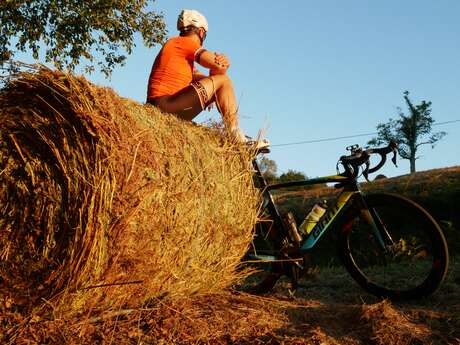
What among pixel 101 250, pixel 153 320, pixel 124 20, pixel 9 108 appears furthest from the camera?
pixel 124 20

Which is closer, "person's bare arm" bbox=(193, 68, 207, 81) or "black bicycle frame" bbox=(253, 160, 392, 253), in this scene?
"black bicycle frame" bbox=(253, 160, 392, 253)

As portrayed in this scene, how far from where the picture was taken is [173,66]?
502 cm

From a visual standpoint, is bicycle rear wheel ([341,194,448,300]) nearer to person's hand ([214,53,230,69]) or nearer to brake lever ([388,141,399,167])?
brake lever ([388,141,399,167])

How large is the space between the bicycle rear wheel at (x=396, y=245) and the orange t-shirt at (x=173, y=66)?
199 centimetres

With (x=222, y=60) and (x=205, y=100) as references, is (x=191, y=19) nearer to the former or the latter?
(x=222, y=60)

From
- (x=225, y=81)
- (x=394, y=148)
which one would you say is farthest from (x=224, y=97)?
(x=394, y=148)

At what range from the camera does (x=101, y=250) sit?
347 cm

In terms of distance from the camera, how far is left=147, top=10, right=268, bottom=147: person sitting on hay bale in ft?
15.6

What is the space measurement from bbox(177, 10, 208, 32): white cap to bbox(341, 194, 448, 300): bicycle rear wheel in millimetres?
2250

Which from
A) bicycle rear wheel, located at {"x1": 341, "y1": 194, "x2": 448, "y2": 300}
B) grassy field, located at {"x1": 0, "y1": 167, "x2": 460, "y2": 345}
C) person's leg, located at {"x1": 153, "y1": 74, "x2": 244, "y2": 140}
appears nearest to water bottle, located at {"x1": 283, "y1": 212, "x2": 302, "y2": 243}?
bicycle rear wheel, located at {"x1": 341, "y1": 194, "x2": 448, "y2": 300}

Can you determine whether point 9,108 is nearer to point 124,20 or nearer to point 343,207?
point 343,207

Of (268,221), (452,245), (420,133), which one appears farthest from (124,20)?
(420,133)

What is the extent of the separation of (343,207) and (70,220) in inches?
98.3

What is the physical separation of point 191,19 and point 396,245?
278cm
